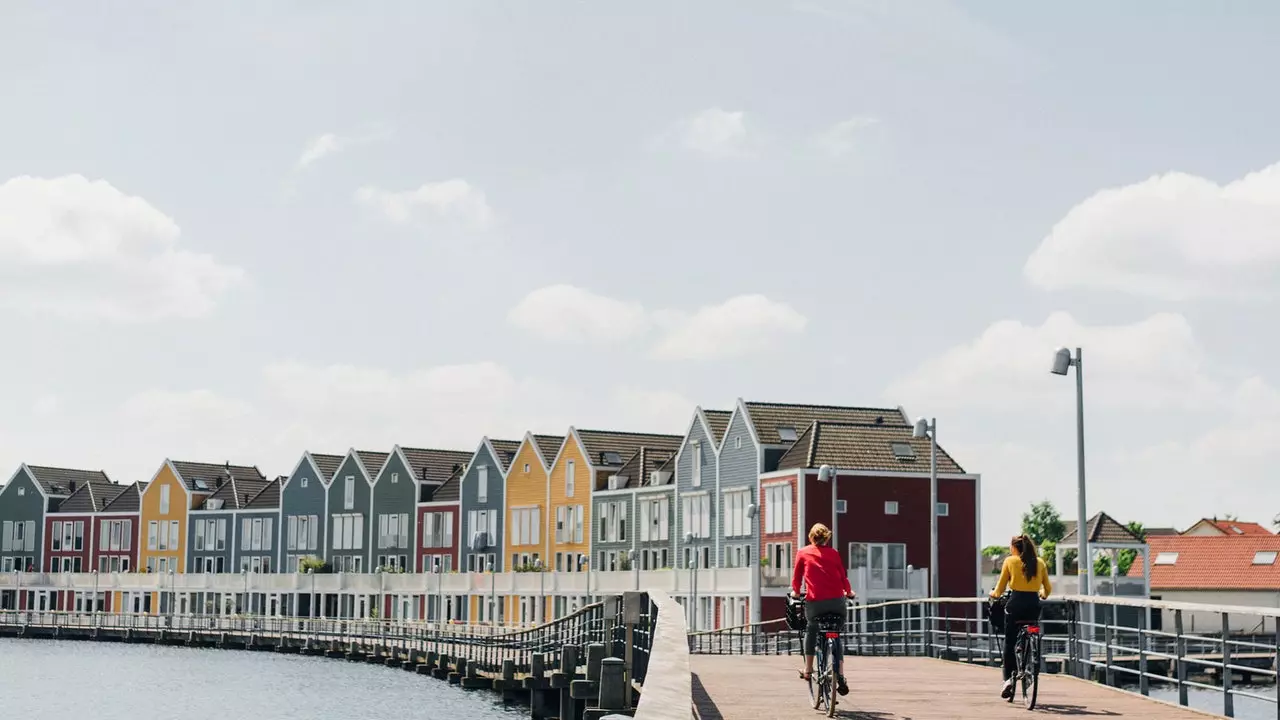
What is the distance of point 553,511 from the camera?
97.2 meters

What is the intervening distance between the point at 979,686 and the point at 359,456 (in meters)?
92.4

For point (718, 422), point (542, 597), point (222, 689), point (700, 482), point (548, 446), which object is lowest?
point (222, 689)

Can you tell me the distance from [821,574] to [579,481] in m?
76.4

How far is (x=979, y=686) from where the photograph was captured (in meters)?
23.3

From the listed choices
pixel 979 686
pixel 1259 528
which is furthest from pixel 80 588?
pixel 979 686

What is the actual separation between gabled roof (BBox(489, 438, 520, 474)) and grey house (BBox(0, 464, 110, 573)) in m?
52.2

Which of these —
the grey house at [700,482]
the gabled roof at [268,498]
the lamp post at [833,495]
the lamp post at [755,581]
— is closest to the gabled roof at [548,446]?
the grey house at [700,482]

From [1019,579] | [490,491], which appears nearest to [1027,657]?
[1019,579]

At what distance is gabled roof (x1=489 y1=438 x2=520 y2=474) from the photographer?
10225 cm

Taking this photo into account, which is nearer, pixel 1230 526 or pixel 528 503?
pixel 528 503

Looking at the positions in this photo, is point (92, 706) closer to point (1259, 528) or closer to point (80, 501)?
point (80, 501)

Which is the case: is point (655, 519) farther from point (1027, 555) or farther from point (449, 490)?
point (1027, 555)

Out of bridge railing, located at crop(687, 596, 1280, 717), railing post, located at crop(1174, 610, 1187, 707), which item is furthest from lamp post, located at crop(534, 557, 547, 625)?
railing post, located at crop(1174, 610, 1187, 707)

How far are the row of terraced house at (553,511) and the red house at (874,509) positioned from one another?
0.09m
